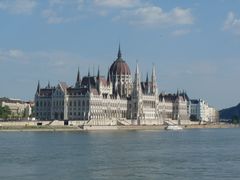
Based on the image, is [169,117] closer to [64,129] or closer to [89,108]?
[89,108]

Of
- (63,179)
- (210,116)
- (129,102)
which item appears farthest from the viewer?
(210,116)

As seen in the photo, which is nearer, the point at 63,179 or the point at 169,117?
the point at 63,179

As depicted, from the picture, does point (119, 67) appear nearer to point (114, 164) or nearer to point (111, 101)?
point (111, 101)

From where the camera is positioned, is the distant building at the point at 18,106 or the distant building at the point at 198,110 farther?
the distant building at the point at 198,110

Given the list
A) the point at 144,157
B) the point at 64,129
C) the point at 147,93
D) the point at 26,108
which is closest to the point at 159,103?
the point at 147,93

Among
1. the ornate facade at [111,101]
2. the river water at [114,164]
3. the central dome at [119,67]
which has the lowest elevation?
the river water at [114,164]

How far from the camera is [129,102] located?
13375 centimetres

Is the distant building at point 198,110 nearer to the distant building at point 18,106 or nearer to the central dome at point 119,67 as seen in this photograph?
the central dome at point 119,67

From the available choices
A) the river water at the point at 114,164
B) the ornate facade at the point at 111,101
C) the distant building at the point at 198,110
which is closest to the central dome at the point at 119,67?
the ornate facade at the point at 111,101

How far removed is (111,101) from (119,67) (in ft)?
44.7

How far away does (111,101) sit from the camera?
415 ft

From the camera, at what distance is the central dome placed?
138 m

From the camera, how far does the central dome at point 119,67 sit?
138m

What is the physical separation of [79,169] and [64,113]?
8189 cm
